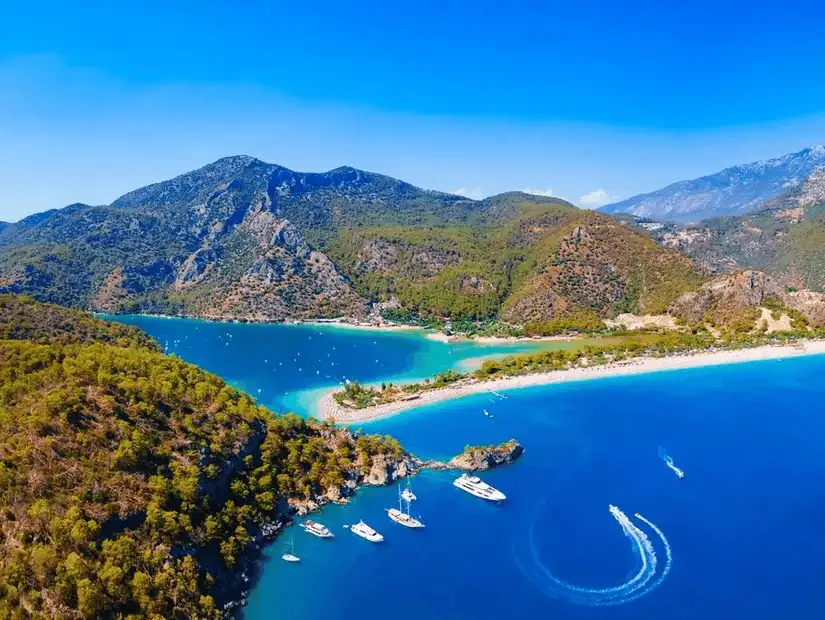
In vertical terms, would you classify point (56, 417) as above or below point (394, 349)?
above

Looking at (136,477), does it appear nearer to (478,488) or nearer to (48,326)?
(478,488)

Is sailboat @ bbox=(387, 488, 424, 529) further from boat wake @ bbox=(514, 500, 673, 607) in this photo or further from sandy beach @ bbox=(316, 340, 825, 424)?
sandy beach @ bbox=(316, 340, 825, 424)

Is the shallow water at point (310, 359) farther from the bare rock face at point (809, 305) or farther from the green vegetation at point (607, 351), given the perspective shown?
the bare rock face at point (809, 305)

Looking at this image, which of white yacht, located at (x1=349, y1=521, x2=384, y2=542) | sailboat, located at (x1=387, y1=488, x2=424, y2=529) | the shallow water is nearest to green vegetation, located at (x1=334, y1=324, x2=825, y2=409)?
the shallow water

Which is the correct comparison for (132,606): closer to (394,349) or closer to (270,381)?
(270,381)

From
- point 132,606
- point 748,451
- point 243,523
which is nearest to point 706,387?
point 748,451

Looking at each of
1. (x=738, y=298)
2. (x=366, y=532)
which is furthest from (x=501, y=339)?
(x=366, y=532)

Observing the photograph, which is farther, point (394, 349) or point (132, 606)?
point (394, 349)
